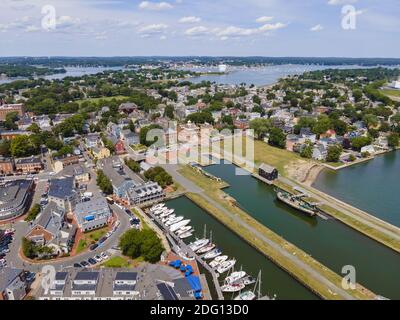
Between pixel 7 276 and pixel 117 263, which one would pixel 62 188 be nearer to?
pixel 117 263

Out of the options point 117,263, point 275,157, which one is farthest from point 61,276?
point 275,157

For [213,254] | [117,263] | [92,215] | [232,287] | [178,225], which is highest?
[92,215]

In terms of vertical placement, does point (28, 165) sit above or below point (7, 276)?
above

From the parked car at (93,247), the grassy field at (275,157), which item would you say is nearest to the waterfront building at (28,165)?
the parked car at (93,247)

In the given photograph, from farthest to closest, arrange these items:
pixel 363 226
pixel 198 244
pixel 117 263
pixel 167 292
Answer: pixel 363 226
pixel 198 244
pixel 117 263
pixel 167 292

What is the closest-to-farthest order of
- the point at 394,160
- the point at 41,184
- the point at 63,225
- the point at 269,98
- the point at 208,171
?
1. the point at 63,225
2. the point at 41,184
3. the point at 208,171
4. the point at 394,160
5. the point at 269,98
